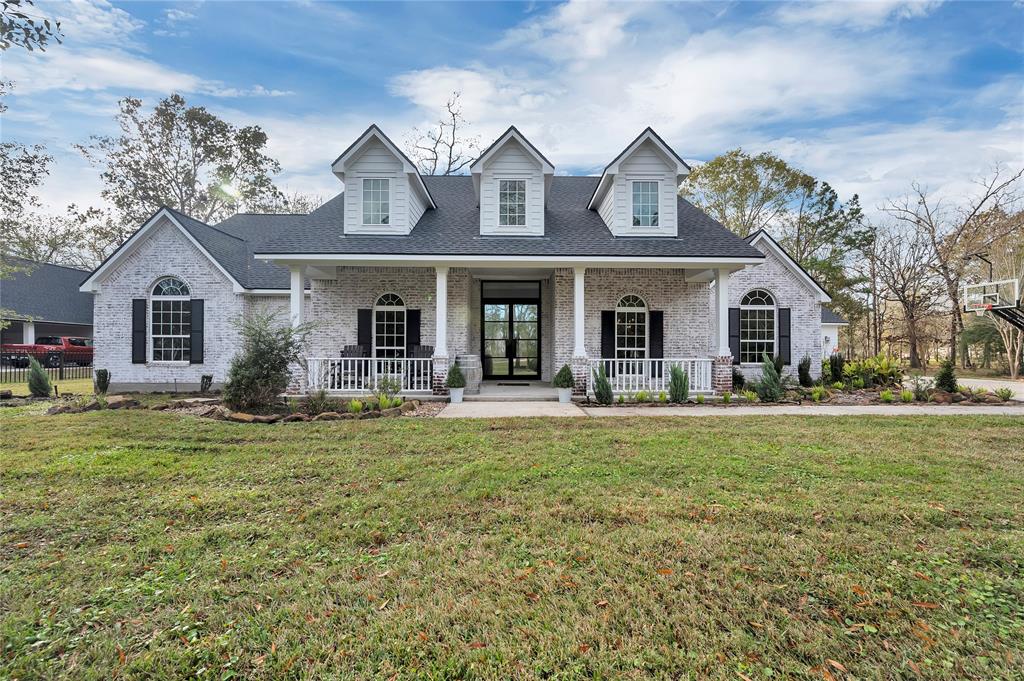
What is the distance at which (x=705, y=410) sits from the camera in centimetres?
929

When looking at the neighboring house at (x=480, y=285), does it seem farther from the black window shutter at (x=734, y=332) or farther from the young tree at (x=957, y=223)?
the young tree at (x=957, y=223)

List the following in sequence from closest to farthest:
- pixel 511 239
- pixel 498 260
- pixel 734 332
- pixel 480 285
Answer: pixel 498 260
pixel 511 239
pixel 480 285
pixel 734 332

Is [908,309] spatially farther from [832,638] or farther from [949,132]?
[832,638]

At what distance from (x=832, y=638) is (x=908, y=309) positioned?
31030 millimetres

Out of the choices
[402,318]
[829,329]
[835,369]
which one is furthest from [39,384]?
[829,329]

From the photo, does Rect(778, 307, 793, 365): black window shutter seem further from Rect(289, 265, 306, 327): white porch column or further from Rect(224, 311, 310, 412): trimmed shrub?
Rect(289, 265, 306, 327): white porch column

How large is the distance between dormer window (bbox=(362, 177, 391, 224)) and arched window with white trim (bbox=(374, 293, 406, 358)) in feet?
6.83

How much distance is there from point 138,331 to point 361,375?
7.37 meters

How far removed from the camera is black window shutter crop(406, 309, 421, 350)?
12.4 metres

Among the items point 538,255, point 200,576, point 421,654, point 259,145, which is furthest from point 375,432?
point 259,145

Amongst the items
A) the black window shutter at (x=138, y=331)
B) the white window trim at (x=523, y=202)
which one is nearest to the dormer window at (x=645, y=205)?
the white window trim at (x=523, y=202)

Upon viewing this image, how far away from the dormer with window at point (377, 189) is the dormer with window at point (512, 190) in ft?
6.29

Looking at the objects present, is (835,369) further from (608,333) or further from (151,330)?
(151,330)

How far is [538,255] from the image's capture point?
1071 centimetres
